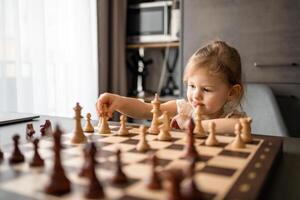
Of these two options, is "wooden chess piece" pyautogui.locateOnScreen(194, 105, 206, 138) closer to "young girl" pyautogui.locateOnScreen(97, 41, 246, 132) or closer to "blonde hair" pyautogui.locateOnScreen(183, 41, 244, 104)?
"young girl" pyautogui.locateOnScreen(97, 41, 246, 132)

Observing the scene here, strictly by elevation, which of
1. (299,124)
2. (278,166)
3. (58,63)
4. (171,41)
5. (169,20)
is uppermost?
(169,20)

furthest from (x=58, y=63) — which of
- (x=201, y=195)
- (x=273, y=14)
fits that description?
(x=201, y=195)

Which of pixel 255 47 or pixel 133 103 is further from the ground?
pixel 255 47

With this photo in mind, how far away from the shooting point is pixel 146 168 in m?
0.67

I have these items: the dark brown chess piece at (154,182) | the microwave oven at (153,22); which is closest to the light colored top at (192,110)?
the dark brown chess piece at (154,182)

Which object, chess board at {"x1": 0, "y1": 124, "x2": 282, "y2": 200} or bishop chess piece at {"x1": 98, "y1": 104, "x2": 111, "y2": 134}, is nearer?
chess board at {"x1": 0, "y1": 124, "x2": 282, "y2": 200}

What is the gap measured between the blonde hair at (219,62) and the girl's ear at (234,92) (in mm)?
16

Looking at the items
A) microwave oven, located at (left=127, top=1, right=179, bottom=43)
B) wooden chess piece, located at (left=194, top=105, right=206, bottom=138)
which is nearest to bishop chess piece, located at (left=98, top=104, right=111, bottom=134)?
wooden chess piece, located at (left=194, top=105, right=206, bottom=138)

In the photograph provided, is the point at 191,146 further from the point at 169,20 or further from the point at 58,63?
the point at 169,20

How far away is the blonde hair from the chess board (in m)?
0.42

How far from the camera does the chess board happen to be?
1.78 feet

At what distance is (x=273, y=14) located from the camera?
91.9 inches

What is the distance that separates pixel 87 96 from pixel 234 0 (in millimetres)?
1426

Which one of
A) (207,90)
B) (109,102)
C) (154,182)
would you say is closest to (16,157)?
(154,182)
